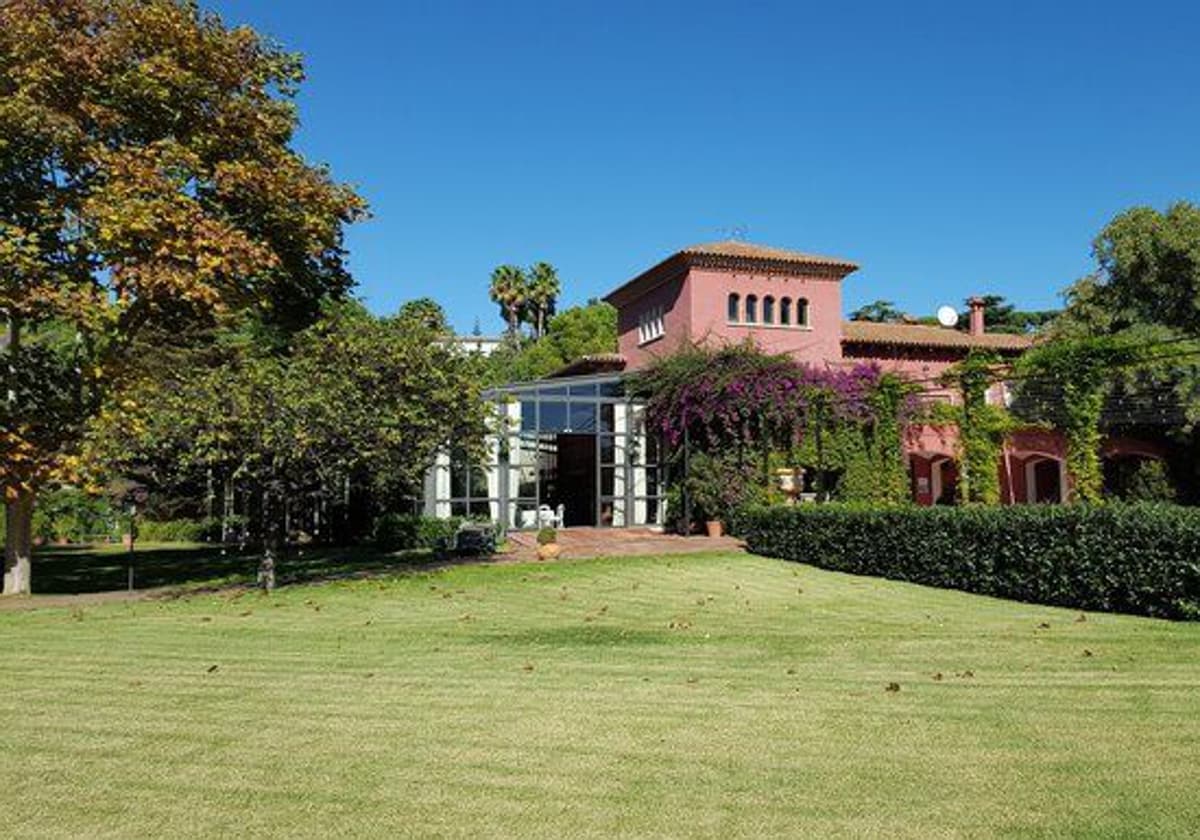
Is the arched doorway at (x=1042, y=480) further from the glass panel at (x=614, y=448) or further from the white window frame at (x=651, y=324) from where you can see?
the glass panel at (x=614, y=448)

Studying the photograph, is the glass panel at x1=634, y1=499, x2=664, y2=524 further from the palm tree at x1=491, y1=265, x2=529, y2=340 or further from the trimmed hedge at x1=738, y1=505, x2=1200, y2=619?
the palm tree at x1=491, y1=265, x2=529, y2=340

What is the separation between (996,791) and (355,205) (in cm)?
1796

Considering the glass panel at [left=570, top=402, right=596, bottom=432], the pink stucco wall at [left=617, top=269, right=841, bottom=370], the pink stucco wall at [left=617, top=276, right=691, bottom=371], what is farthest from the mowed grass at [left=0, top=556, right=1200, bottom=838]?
the pink stucco wall at [left=617, top=269, right=841, bottom=370]

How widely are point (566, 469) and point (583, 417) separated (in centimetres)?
314

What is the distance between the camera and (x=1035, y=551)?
1253cm

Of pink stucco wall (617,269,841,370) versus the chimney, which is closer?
pink stucco wall (617,269,841,370)

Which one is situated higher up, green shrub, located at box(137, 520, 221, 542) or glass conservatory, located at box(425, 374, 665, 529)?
glass conservatory, located at box(425, 374, 665, 529)

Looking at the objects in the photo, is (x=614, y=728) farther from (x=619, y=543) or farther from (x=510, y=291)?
(x=510, y=291)

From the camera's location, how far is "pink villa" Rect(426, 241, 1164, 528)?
2703 centimetres

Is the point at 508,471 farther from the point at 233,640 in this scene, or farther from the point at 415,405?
the point at 233,640

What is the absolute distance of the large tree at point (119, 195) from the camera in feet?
51.0

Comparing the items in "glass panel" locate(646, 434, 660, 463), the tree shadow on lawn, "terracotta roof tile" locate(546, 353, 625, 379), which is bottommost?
the tree shadow on lawn

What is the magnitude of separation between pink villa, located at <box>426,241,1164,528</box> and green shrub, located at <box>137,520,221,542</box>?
1449cm

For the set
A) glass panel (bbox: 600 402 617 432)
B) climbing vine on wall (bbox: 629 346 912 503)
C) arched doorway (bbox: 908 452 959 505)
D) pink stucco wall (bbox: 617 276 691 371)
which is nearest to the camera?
climbing vine on wall (bbox: 629 346 912 503)
